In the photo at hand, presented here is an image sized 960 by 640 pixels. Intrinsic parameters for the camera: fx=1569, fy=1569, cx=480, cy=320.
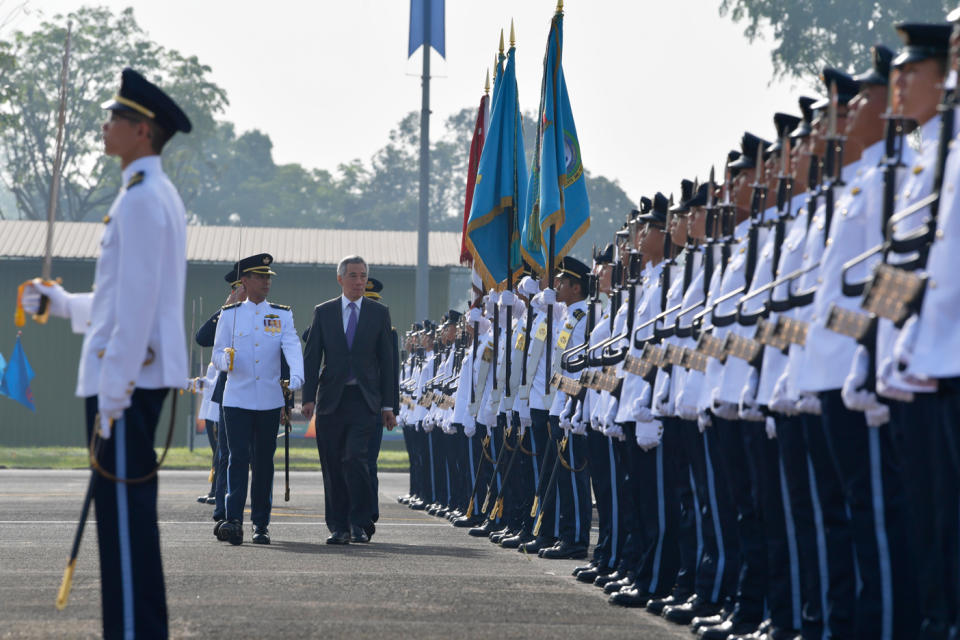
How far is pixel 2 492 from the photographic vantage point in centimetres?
1959

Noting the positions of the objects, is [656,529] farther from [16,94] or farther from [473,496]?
[16,94]

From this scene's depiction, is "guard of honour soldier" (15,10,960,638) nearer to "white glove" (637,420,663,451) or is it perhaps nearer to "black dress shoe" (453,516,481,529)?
"white glove" (637,420,663,451)

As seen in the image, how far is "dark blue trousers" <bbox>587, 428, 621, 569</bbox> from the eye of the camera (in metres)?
9.33

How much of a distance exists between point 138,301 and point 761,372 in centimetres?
264

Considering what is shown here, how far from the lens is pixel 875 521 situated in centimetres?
590

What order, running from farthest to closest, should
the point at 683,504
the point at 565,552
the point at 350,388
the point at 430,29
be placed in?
the point at 430,29 < the point at 350,388 < the point at 565,552 < the point at 683,504

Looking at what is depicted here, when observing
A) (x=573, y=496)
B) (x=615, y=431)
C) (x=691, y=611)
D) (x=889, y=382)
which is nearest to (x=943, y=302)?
(x=889, y=382)

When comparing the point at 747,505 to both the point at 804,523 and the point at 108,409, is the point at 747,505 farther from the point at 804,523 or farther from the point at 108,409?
the point at 108,409

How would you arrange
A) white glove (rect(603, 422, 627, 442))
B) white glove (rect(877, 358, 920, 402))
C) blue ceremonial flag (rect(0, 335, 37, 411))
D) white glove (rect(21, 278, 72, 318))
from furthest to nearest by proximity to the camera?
blue ceremonial flag (rect(0, 335, 37, 411)) < white glove (rect(603, 422, 627, 442)) < white glove (rect(21, 278, 72, 318)) < white glove (rect(877, 358, 920, 402))

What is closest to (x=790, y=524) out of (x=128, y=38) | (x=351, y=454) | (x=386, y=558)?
(x=386, y=558)

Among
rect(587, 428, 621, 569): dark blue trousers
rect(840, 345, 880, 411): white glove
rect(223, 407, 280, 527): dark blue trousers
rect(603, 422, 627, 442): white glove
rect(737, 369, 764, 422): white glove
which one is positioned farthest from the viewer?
rect(223, 407, 280, 527): dark blue trousers

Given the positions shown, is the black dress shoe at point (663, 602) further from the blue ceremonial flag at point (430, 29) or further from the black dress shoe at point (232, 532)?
the blue ceremonial flag at point (430, 29)

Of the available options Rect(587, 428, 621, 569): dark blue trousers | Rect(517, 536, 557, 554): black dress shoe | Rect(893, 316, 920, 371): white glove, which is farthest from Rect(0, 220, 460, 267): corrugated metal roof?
Rect(893, 316, 920, 371): white glove

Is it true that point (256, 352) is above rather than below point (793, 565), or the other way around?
above
